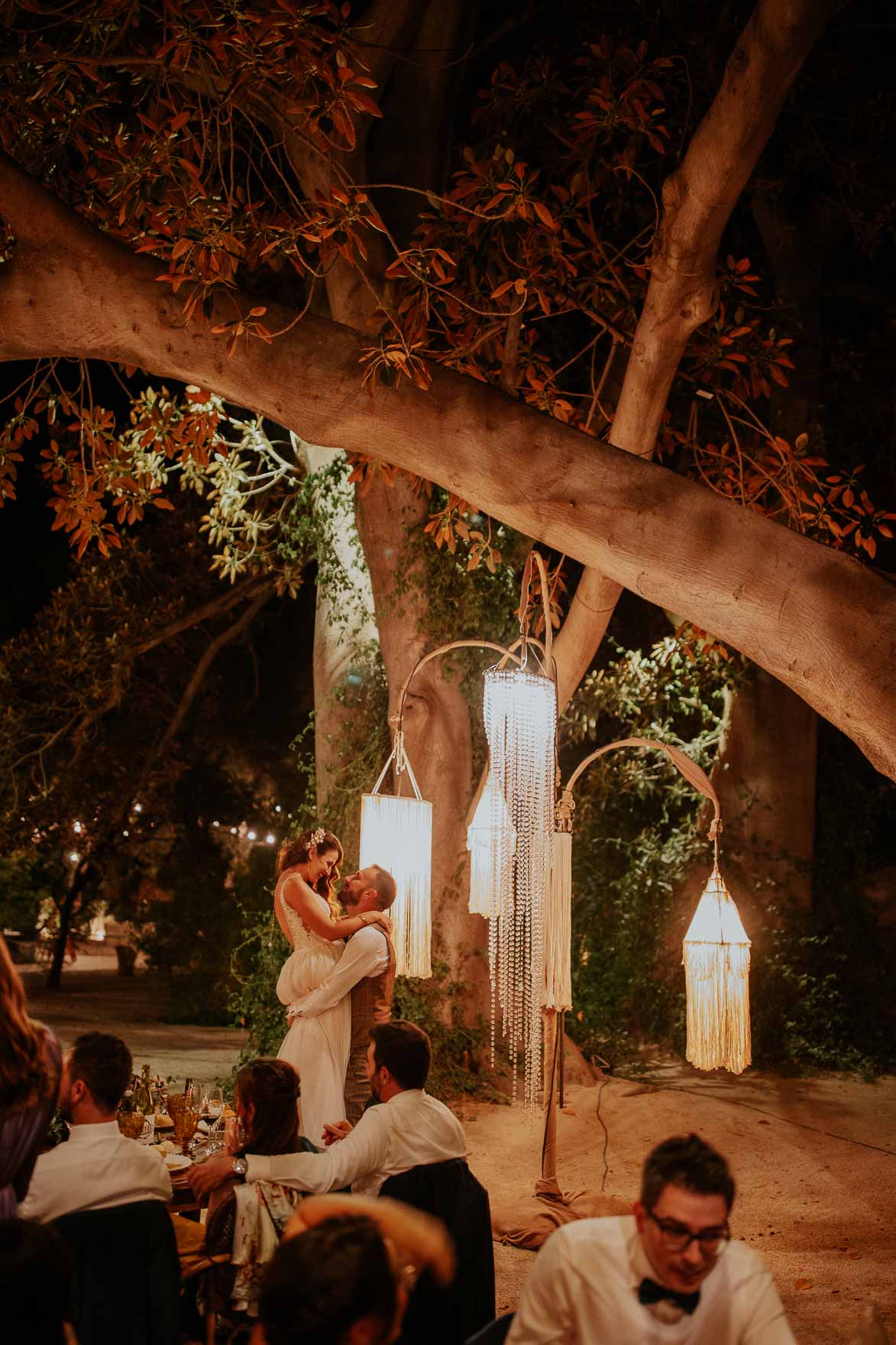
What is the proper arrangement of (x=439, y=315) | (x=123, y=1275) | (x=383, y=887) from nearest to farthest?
(x=123, y=1275), (x=383, y=887), (x=439, y=315)

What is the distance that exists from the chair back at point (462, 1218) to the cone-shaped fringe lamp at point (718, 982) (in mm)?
2117

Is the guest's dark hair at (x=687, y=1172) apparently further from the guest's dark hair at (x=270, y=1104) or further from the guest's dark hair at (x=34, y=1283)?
the guest's dark hair at (x=270, y=1104)

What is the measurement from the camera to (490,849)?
5.34m

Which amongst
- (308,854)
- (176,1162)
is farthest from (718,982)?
(176,1162)

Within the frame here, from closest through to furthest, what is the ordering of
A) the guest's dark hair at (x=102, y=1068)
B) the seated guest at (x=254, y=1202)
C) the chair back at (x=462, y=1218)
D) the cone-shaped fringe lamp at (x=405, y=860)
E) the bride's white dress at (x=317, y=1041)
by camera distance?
the guest's dark hair at (x=102, y=1068)
the seated guest at (x=254, y=1202)
the chair back at (x=462, y=1218)
the bride's white dress at (x=317, y=1041)
the cone-shaped fringe lamp at (x=405, y=860)

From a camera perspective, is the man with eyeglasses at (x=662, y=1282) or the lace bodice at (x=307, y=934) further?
the lace bodice at (x=307, y=934)

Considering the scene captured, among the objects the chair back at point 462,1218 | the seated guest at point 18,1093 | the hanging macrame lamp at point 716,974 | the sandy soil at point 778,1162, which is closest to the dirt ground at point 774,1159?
the sandy soil at point 778,1162

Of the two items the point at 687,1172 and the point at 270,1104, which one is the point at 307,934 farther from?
the point at 687,1172

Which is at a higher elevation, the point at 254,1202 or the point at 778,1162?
the point at 254,1202

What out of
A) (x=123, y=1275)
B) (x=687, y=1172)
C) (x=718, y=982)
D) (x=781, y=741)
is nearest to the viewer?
(x=687, y=1172)

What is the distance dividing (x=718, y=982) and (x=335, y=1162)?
2549 millimetres

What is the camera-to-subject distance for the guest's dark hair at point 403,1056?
3.27m

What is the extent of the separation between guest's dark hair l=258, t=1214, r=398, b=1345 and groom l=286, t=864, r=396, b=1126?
285 cm

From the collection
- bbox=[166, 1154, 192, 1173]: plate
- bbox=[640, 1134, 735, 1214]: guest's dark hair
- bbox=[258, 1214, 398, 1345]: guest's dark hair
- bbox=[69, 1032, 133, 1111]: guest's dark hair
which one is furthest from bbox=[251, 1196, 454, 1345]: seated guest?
bbox=[166, 1154, 192, 1173]: plate
